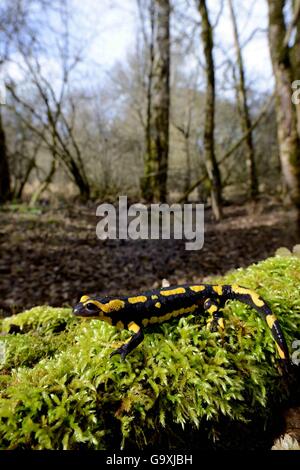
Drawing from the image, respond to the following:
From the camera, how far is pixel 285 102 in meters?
5.87

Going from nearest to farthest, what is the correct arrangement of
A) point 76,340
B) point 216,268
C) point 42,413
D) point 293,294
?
point 42,413
point 76,340
point 293,294
point 216,268

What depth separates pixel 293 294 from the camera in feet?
6.49

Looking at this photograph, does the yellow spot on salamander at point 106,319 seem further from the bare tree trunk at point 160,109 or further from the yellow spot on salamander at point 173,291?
the bare tree trunk at point 160,109

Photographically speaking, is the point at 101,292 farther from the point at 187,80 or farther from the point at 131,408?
the point at 187,80

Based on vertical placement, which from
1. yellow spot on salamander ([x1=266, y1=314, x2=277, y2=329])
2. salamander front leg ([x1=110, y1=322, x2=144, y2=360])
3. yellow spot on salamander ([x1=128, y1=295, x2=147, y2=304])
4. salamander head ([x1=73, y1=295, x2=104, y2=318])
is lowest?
salamander front leg ([x1=110, y1=322, x2=144, y2=360])

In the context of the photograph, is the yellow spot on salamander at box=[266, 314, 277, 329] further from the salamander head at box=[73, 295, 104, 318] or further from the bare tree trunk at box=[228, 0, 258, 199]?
the bare tree trunk at box=[228, 0, 258, 199]

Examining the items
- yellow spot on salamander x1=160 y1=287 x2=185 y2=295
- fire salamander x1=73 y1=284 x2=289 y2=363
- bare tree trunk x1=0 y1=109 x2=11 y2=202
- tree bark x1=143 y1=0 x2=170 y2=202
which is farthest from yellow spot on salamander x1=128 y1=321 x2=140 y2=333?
bare tree trunk x1=0 y1=109 x2=11 y2=202

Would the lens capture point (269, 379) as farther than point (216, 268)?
No

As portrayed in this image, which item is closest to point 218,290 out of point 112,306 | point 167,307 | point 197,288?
point 197,288

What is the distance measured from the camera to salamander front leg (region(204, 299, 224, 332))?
1703mm

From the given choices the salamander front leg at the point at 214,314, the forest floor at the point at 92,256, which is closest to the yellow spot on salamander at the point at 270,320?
the salamander front leg at the point at 214,314

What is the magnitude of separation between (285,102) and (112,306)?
564 centimetres

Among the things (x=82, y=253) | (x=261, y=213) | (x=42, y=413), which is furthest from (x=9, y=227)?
(x=261, y=213)

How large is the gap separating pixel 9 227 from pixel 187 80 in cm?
1515
